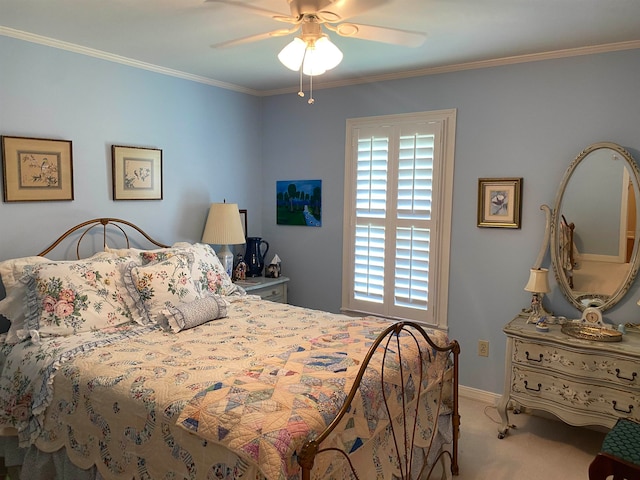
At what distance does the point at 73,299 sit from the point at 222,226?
4.92 ft

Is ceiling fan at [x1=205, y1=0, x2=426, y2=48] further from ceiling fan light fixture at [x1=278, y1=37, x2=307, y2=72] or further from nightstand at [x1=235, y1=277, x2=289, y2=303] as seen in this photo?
nightstand at [x1=235, y1=277, x2=289, y2=303]

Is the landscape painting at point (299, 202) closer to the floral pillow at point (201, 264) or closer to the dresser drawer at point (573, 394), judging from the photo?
Answer: the floral pillow at point (201, 264)

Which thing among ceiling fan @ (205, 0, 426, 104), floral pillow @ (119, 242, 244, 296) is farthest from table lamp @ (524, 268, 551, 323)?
floral pillow @ (119, 242, 244, 296)

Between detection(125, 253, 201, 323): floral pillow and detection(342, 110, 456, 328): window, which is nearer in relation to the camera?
detection(125, 253, 201, 323): floral pillow

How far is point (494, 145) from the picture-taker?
11.3 ft

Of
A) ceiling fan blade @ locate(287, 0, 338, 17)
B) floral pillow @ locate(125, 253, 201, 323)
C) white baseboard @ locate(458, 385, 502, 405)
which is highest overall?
ceiling fan blade @ locate(287, 0, 338, 17)

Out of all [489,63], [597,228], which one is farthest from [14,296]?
[597,228]

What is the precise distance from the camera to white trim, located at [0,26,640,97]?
2924mm

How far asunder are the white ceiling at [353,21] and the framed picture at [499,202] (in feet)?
2.83

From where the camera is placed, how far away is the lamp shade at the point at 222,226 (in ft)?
12.8

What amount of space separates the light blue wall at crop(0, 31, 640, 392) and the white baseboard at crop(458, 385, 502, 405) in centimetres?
5

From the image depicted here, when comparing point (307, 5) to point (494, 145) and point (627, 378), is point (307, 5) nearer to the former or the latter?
point (494, 145)

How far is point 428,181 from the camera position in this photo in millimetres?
3697

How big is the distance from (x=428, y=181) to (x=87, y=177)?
Result: 2496mm
